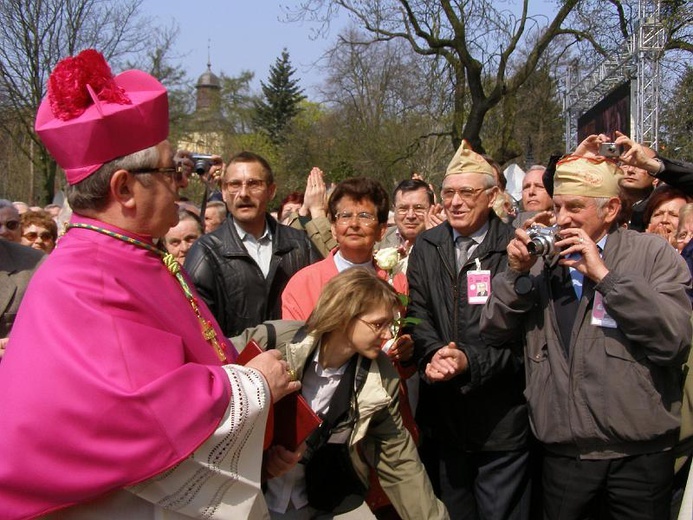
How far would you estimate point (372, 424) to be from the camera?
3416 millimetres

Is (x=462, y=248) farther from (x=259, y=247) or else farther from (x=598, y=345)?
(x=259, y=247)

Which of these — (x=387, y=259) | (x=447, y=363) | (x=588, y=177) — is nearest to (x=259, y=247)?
(x=387, y=259)

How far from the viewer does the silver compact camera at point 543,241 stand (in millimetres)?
3078

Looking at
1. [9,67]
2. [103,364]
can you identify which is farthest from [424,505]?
[9,67]

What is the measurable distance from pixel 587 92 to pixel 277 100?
36.0m

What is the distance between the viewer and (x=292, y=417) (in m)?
2.48

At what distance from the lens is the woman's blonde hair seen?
10.5ft

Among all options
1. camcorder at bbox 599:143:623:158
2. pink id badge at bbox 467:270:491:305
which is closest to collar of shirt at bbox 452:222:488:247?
pink id badge at bbox 467:270:491:305

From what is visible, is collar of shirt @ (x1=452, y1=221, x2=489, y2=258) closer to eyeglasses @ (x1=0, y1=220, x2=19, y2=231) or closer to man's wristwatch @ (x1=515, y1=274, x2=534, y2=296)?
man's wristwatch @ (x1=515, y1=274, x2=534, y2=296)

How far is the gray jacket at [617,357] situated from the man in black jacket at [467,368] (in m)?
0.36

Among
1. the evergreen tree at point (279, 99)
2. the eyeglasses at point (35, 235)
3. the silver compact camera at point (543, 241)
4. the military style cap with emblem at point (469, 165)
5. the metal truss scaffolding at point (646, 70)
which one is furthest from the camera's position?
the evergreen tree at point (279, 99)

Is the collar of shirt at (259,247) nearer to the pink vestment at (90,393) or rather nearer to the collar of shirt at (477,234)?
the collar of shirt at (477,234)

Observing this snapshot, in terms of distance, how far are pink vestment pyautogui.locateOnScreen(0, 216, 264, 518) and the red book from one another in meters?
0.40

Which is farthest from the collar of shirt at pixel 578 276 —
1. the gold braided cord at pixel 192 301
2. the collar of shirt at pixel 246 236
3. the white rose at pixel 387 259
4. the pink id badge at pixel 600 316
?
the collar of shirt at pixel 246 236
